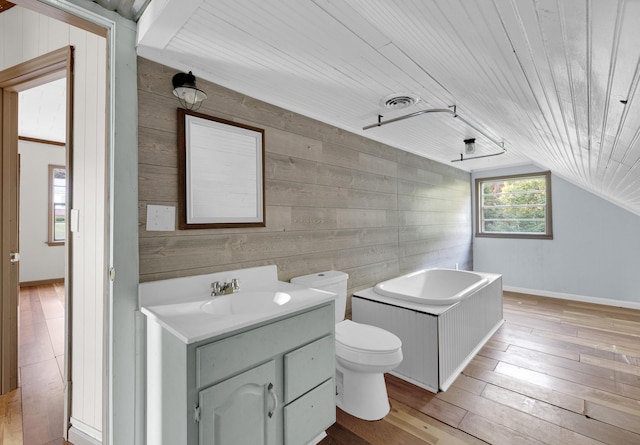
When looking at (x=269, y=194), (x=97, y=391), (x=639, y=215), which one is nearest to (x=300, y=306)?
(x=269, y=194)

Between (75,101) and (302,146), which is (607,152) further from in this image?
(75,101)

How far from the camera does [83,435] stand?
64.3 inches

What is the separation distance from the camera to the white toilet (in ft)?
5.95

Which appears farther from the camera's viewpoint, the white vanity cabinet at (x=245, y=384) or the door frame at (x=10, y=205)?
the door frame at (x=10, y=205)

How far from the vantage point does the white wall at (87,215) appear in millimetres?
1574

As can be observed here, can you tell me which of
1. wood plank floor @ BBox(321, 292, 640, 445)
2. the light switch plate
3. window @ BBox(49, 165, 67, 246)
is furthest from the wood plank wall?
window @ BBox(49, 165, 67, 246)

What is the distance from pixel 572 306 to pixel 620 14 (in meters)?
4.76

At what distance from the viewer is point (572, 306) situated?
12.8 ft

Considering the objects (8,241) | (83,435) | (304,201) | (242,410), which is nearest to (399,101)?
(304,201)

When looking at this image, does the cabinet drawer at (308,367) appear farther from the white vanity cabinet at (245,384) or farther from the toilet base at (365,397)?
the toilet base at (365,397)

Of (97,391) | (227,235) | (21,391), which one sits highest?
(227,235)

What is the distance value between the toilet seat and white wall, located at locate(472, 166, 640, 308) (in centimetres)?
370

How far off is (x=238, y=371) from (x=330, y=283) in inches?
43.7

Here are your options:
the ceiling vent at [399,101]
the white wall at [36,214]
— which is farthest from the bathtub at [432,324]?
the white wall at [36,214]
